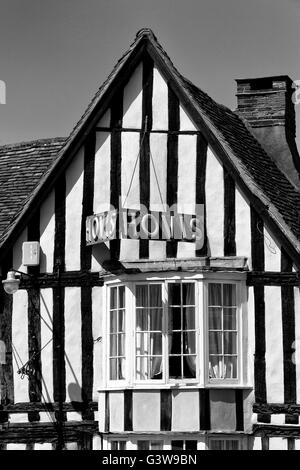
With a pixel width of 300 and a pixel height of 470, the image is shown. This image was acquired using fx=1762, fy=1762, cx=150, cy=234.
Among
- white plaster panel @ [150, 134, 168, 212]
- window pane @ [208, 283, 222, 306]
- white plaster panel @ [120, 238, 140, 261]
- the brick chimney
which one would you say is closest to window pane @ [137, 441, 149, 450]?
window pane @ [208, 283, 222, 306]

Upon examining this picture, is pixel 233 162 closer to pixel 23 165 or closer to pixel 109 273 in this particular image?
pixel 109 273

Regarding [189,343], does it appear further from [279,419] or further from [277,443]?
[277,443]

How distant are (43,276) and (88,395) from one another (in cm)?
207

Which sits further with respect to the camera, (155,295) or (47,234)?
(47,234)

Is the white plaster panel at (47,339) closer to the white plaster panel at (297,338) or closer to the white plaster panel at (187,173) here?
the white plaster panel at (187,173)

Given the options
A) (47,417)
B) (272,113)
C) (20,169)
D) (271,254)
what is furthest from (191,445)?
(272,113)

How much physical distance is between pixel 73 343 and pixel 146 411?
1802mm

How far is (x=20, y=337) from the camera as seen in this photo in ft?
92.0

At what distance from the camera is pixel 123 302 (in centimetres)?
2741

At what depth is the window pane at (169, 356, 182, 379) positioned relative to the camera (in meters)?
26.9

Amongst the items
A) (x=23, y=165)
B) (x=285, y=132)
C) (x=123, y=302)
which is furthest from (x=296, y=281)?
(x=23, y=165)

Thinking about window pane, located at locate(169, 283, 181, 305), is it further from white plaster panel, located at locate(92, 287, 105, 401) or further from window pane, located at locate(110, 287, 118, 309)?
white plaster panel, located at locate(92, 287, 105, 401)

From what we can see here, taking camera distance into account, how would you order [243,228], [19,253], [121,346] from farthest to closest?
[19,253], [121,346], [243,228]

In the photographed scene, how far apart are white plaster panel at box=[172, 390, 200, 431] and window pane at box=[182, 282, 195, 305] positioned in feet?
4.60
